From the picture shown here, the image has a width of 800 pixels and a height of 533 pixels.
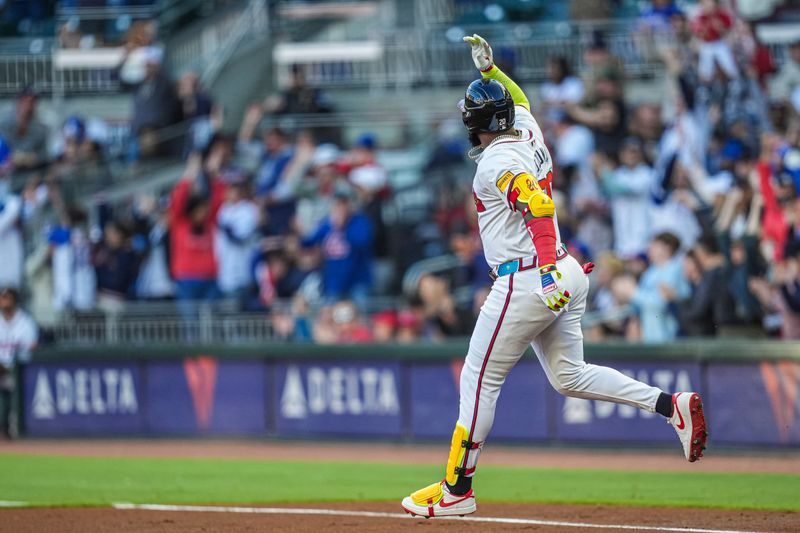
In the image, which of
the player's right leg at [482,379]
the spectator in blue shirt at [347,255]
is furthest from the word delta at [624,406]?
the player's right leg at [482,379]

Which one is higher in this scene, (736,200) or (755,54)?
(755,54)

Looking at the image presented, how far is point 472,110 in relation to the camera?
25.8 feet

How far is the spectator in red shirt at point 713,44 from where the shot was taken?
1538 centimetres

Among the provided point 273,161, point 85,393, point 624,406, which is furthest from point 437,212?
point 85,393

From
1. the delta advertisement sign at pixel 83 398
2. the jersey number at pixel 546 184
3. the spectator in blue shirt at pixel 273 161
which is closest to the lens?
the jersey number at pixel 546 184

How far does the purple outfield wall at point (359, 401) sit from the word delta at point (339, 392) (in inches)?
0.4

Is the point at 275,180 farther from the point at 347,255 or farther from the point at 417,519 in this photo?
the point at 417,519

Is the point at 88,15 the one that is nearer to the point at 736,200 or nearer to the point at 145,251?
the point at 145,251

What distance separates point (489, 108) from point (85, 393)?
9582 millimetres

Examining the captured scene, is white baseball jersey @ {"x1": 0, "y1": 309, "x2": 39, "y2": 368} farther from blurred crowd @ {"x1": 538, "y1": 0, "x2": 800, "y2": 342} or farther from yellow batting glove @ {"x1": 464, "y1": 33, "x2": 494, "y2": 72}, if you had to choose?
yellow batting glove @ {"x1": 464, "y1": 33, "x2": 494, "y2": 72}

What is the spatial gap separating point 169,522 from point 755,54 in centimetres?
1010

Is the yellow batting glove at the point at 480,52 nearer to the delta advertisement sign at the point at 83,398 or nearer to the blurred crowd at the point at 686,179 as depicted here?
the blurred crowd at the point at 686,179

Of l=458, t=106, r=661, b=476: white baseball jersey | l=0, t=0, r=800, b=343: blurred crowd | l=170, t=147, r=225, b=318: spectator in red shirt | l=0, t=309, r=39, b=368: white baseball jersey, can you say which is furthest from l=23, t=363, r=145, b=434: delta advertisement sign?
l=458, t=106, r=661, b=476: white baseball jersey

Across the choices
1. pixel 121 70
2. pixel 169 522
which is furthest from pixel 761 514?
pixel 121 70
